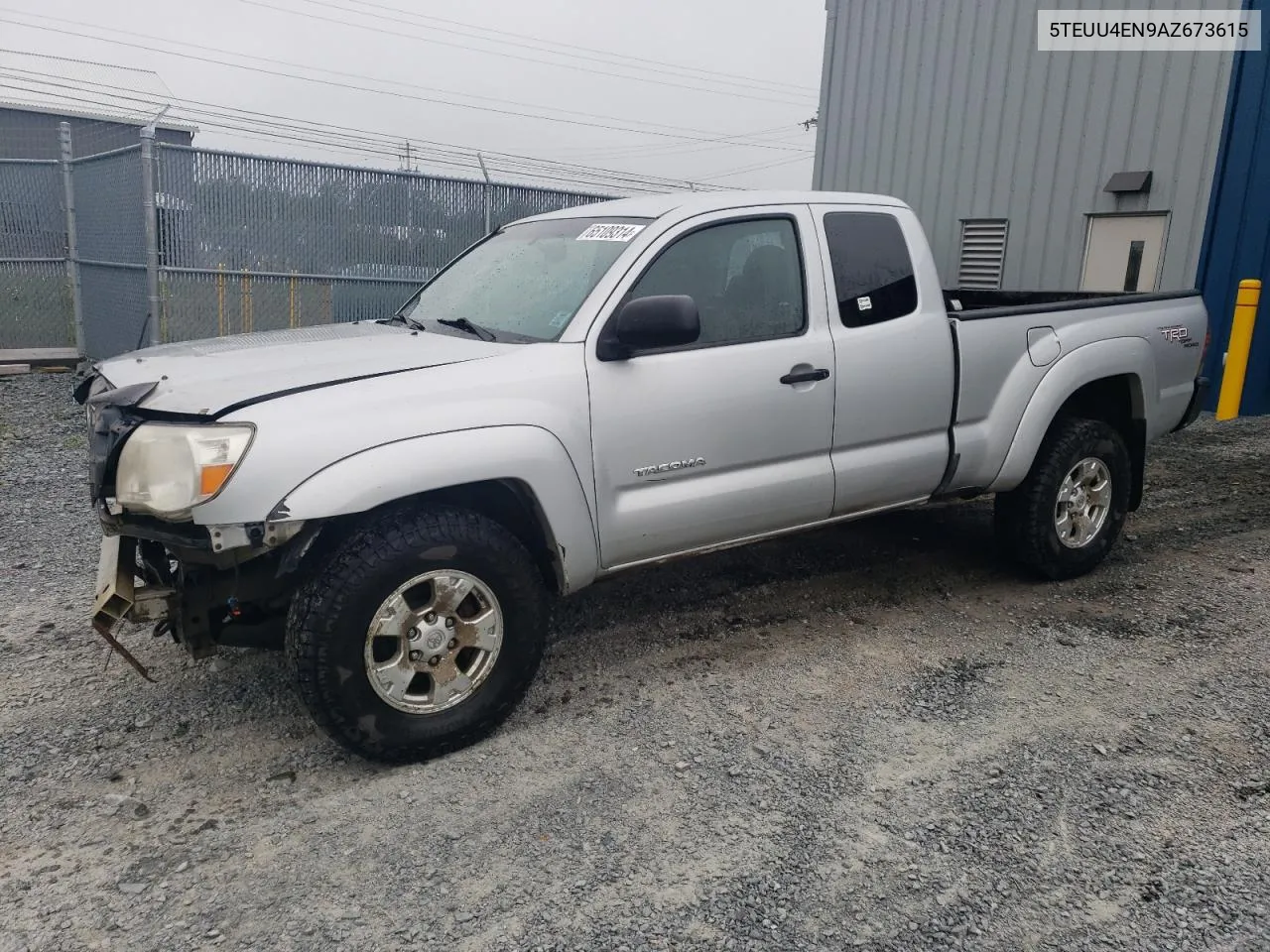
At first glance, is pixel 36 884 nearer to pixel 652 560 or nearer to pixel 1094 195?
pixel 652 560

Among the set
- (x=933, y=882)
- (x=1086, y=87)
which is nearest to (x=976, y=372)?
(x=933, y=882)

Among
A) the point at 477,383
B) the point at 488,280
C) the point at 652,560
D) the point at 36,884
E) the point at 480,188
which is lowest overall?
the point at 36,884

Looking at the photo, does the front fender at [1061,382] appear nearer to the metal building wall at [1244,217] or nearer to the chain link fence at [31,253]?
the metal building wall at [1244,217]

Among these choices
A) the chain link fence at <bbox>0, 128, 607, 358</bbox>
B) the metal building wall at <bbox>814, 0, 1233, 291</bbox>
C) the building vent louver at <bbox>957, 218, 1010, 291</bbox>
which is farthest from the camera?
the building vent louver at <bbox>957, 218, 1010, 291</bbox>

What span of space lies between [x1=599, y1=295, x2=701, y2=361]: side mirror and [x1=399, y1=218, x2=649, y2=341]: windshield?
29 centimetres

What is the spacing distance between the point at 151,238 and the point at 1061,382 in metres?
7.75

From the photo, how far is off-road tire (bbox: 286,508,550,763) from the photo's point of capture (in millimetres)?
2951

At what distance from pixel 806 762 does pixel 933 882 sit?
0.66 metres

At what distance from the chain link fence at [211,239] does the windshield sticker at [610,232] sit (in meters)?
6.36

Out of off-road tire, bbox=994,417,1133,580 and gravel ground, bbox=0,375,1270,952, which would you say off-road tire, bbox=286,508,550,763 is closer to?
gravel ground, bbox=0,375,1270,952

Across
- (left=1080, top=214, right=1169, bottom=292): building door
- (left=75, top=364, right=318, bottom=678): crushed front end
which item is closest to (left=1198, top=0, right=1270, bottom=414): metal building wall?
(left=1080, top=214, right=1169, bottom=292): building door

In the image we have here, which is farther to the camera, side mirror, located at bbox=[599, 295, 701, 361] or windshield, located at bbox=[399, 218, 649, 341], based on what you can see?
windshield, located at bbox=[399, 218, 649, 341]

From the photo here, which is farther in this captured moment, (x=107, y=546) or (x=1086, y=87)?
(x=1086, y=87)

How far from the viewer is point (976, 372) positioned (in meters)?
4.45
